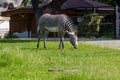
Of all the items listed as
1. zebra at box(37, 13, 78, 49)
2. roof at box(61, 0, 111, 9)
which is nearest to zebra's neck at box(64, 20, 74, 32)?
zebra at box(37, 13, 78, 49)

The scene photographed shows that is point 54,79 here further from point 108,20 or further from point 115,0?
point 115,0

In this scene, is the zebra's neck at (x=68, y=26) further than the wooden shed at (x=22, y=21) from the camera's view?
No

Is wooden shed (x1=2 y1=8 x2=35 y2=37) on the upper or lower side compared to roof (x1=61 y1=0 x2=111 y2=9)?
lower

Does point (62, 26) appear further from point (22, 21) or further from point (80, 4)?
point (22, 21)

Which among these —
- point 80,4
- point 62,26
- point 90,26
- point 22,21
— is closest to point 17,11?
point 22,21

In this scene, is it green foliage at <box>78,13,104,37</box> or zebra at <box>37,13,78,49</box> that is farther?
green foliage at <box>78,13,104,37</box>

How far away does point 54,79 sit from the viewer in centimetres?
870

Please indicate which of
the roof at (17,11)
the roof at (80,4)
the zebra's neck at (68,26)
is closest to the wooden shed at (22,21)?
the roof at (17,11)

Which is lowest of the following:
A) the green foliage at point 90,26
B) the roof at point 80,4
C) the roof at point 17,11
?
the green foliage at point 90,26

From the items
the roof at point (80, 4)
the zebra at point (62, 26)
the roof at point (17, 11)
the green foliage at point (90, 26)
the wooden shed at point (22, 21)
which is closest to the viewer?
the zebra at point (62, 26)

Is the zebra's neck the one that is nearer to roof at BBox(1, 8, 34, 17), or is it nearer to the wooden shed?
the wooden shed

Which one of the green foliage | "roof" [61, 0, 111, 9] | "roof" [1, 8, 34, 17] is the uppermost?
"roof" [61, 0, 111, 9]

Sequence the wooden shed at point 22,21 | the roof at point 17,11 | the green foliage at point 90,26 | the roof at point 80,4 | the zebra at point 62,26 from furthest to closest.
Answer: the wooden shed at point 22,21
the roof at point 17,11
the roof at point 80,4
the green foliage at point 90,26
the zebra at point 62,26

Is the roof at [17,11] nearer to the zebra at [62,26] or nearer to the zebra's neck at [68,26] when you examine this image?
the zebra at [62,26]
